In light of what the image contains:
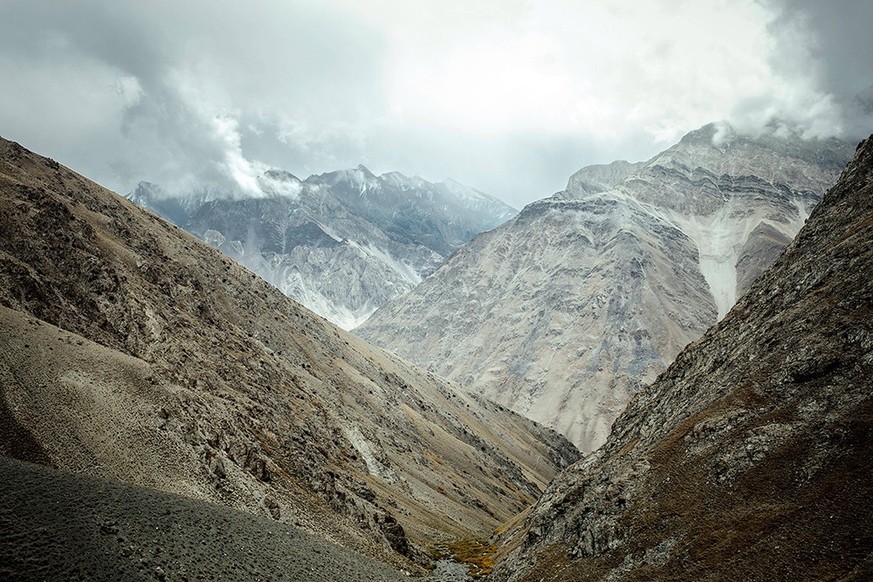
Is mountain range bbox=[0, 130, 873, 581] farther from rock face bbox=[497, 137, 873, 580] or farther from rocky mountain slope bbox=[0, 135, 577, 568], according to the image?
rocky mountain slope bbox=[0, 135, 577, 568]

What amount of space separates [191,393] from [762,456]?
60673 mm

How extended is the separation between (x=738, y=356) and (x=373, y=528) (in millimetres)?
48954

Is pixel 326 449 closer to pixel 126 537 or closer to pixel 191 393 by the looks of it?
pixel 191 393

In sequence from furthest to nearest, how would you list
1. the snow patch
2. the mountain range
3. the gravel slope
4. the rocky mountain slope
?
the snow patch < the rocky mountain slope < the mountain range < the gravel slope

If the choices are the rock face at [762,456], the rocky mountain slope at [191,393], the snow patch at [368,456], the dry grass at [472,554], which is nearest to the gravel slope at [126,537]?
the rocky mountain slope at [191,393]

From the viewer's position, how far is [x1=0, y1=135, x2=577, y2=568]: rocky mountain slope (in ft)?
164

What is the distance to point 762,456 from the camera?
153 feet

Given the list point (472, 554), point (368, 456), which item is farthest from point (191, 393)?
point (472, 554)

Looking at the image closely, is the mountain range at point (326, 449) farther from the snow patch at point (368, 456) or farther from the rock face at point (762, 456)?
the snow patch at point (368, 456)

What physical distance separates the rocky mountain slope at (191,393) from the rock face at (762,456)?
2675cm

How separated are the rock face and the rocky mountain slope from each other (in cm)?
2675

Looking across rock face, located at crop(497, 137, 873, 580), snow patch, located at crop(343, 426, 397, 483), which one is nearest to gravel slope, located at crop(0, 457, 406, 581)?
rock face, located at crop(497, 137, 873, 580)

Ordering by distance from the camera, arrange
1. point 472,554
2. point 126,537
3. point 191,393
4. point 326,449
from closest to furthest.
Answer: point 126,537 < point 191,393 < point 472,554 < point 326,449

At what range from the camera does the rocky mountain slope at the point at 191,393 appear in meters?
49.9
